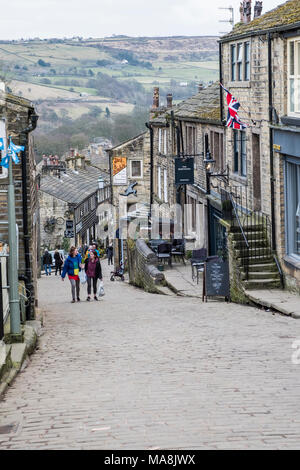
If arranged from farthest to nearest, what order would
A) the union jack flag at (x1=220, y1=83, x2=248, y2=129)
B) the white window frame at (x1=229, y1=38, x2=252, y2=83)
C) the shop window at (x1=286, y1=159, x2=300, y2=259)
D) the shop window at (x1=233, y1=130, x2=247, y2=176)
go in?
the shop window at (x1=233, y1=130, x2=247, y2=176) → the white window frame at (x1=229, y1=38, x2=252, y2=83) → the union jack flag at (x1=220, y1=83, x2=248, y2=129) → the shop window at (x1=286, y1=159, x2=300, y2=259)

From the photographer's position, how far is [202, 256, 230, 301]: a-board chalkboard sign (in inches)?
734

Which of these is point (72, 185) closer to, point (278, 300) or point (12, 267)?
point (278, 300)

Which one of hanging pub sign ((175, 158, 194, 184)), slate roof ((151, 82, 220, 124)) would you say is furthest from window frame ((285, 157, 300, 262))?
hanging pub sign ((175, 158, 194, 184))

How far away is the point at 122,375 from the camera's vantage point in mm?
9555

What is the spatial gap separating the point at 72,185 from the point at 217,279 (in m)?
52.4

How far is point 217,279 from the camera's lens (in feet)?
61.6

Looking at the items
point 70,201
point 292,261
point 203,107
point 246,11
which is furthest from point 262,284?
point 70,201

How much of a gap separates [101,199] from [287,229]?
202ft

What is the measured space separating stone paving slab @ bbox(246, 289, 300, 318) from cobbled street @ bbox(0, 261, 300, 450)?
32 centimetres

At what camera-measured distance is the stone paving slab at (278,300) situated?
596 inches

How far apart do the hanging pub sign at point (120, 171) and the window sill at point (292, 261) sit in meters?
30.3

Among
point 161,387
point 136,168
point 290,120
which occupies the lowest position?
point 161,387

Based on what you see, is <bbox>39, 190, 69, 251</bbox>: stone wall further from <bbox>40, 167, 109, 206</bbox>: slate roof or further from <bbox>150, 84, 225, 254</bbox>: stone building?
<bbox>150, 84, 225, 254</bbox>: stone building
